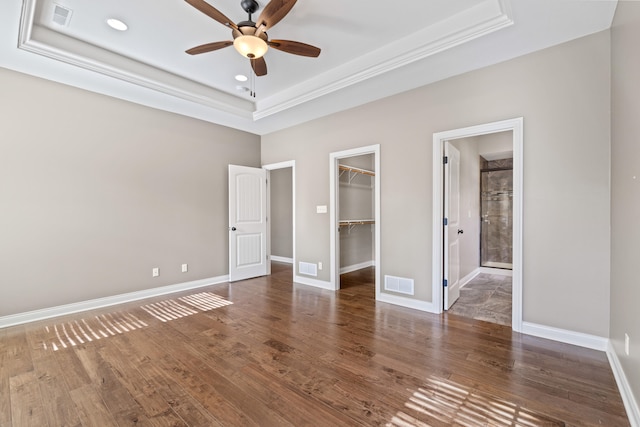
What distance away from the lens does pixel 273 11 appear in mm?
2211

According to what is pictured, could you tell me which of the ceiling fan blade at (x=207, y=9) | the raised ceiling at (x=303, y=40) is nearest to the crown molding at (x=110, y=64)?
the raised ceiling at (x=303, y=40)

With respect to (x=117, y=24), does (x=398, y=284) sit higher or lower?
lower

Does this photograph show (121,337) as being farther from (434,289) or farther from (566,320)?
(566,320)

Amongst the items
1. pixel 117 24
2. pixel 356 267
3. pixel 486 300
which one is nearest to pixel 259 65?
pixel 117 24

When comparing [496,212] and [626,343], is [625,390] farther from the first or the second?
[496,212]

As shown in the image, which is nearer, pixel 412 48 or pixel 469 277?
pixel 412 48

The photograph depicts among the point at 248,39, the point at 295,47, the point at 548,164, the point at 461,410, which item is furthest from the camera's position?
the point at 548,164

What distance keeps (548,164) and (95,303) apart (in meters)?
5.58

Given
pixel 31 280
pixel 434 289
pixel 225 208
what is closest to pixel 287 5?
pixel 434 289

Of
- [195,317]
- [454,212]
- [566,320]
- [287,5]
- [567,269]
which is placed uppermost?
[287,5]

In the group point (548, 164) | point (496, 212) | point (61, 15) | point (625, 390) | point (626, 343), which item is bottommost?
point (625, 390)

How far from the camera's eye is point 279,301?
3.98 m

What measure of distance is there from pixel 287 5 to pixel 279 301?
3403 millimetres

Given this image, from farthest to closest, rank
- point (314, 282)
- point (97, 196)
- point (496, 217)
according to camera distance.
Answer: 1. point (496, 217)
2. point (314, 282)
3. point (97, 196)
